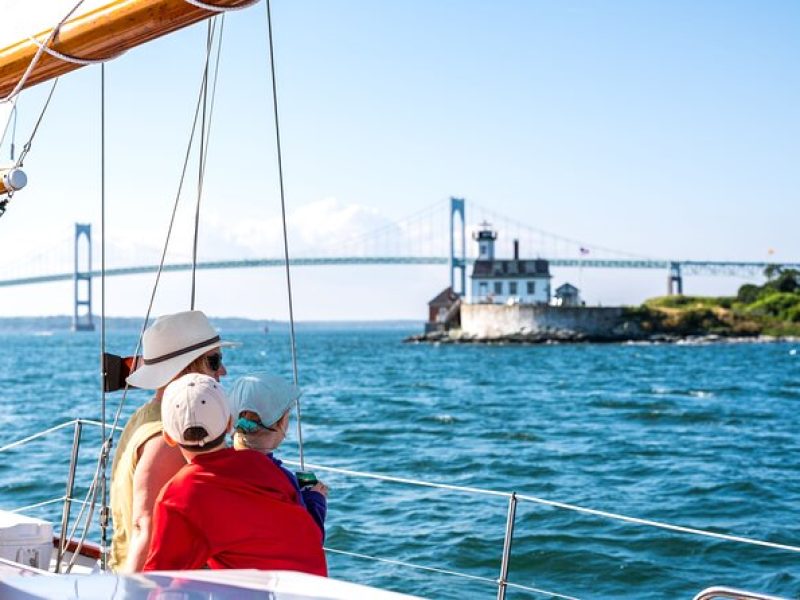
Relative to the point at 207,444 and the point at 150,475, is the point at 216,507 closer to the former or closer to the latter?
the point at 207,444

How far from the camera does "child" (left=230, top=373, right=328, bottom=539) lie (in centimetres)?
264

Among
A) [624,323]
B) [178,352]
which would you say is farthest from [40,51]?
[624,323]

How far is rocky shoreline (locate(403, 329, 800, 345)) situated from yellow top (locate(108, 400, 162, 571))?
67824mm

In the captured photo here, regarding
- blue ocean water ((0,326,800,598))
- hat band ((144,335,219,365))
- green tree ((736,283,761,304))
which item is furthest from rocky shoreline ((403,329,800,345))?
hat band ((144,335,219,365))

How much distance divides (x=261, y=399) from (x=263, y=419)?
0.05 meters

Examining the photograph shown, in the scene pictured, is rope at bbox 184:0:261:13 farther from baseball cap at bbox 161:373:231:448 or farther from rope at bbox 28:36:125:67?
baseball cap at bbox 161:373:231:448

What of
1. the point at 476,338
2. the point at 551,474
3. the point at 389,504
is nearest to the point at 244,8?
the point at 389,504

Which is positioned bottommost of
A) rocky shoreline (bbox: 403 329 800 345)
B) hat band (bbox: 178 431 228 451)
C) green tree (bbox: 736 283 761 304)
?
rocky shoreline (bbox: 403 329 800 345)

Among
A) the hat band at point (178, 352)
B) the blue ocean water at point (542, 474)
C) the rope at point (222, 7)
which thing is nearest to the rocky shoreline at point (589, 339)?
the blue ocean water at point (542, 474)

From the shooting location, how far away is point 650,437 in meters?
17.5

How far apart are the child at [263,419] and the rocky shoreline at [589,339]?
6796 cm

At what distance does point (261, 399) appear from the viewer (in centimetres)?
264

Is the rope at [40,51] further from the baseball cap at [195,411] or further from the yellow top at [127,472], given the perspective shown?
the baseball cap at [195,411]

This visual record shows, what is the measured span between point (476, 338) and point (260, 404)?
70.0 metres
